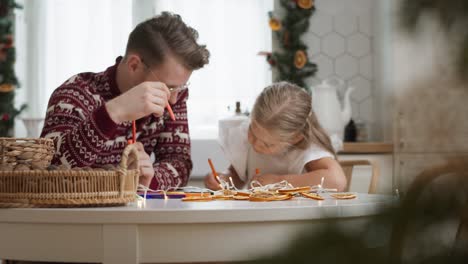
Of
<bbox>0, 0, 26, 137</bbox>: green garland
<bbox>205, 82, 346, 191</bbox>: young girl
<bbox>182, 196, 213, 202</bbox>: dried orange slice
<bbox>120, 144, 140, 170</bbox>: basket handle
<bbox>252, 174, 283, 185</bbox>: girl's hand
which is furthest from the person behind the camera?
<bbox>0, 0, 26, 137</bbox>: green garland

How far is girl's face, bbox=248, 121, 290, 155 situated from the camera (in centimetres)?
198

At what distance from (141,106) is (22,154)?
18.4 inches

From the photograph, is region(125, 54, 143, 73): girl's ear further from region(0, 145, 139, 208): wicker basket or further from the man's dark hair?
region(0, 145, 139, 208): wicker basket

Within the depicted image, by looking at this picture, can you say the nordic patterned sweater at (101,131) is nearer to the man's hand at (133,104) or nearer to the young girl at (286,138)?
the man's hand at (133,104)

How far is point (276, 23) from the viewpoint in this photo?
12.5ft

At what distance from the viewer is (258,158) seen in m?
2.16

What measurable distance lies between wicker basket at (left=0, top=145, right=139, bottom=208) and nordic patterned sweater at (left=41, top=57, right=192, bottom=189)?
1.71ft

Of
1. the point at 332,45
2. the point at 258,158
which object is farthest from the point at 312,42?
the point at 258,158

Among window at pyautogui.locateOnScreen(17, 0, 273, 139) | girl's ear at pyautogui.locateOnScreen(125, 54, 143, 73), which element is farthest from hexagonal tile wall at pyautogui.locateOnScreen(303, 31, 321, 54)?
girl's ear at pyautogui.locateOnScreen(125, 54, 143, 73)

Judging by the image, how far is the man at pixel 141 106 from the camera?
156cm

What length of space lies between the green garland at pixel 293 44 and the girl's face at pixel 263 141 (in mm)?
1805

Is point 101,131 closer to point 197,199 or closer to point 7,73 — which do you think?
point 197,199

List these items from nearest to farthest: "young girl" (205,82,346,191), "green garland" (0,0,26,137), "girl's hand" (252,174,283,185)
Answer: "girl's hand" (252,174,283,185)
"young girl" (205,82,346,191)
"green garland" (0,0,26,137)

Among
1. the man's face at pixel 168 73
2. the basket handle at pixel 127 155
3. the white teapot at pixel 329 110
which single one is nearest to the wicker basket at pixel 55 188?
the basket handle at pixel 127 155
